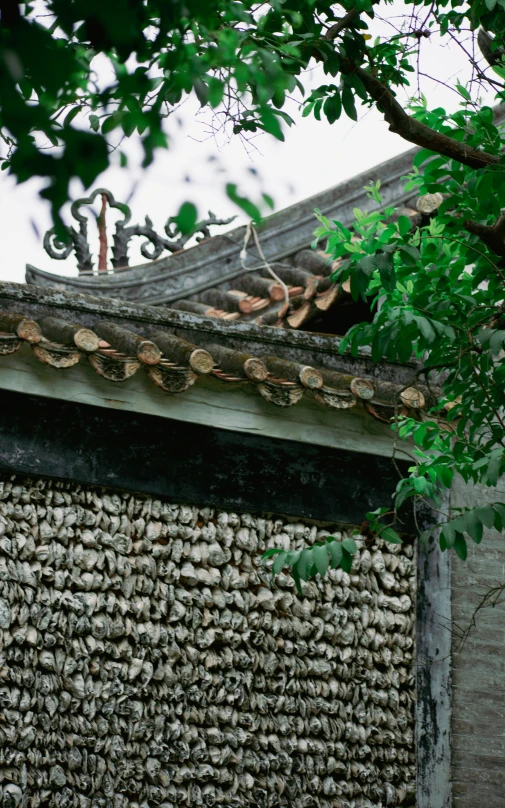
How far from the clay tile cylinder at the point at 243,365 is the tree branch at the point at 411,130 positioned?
1.42 m

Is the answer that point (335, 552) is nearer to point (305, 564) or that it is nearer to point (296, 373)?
point (305, 564)

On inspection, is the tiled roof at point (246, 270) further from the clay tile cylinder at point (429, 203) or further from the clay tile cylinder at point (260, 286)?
the clay tile cylinder at point (429, 203)

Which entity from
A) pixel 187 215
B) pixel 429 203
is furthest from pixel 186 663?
pixel 429 203

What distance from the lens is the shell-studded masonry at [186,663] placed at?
420cm

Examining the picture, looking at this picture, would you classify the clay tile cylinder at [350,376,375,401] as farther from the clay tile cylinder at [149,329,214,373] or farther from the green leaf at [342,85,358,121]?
the green leaf at [342,85,358,121]

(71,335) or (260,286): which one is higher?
(260,286)

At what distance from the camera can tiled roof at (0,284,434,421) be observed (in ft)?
13.7

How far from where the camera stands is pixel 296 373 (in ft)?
15.4

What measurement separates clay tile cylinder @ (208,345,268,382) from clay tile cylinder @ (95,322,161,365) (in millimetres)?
371

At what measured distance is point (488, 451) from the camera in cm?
375

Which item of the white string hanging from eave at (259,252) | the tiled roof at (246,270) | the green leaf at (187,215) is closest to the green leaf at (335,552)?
the green leaf at (187,215)

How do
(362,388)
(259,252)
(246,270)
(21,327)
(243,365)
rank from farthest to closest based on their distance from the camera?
(246,270), (259,252), (362,388), (243,365), (21,327)

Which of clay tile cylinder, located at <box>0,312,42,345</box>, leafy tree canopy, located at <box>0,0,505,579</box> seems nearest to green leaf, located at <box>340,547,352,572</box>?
leafy tree canopy, located at <box>0,0,505,579</box>

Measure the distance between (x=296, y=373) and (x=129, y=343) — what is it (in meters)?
0.80
